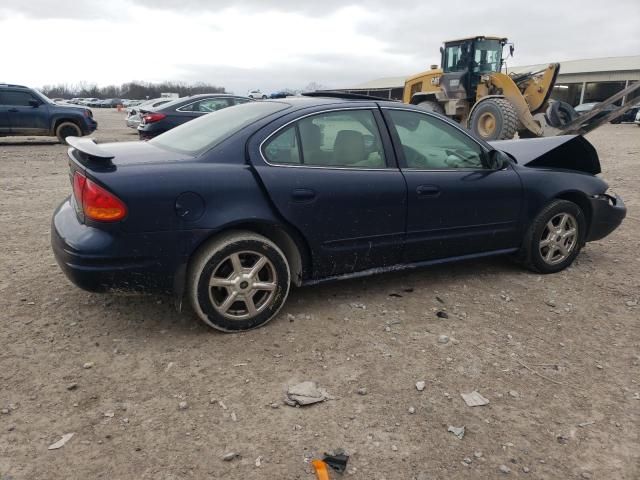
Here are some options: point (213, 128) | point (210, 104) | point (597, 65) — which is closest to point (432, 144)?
point (213, 128)

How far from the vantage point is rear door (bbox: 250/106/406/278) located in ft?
11.2

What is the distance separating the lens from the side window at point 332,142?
11.4ft

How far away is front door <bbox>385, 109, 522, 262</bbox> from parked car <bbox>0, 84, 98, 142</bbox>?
42.5 ft

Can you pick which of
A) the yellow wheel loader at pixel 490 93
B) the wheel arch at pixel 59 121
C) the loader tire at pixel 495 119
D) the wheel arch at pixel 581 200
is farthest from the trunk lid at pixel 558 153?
the wheel arch at pixel 59 121

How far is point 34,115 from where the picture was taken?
45.4 feet

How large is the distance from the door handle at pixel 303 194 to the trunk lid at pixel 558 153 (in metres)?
2.13

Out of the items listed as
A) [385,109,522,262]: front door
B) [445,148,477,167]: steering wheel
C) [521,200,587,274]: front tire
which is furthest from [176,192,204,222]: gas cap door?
[521,200,587,274]: front tire

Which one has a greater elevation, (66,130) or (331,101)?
(331,101)

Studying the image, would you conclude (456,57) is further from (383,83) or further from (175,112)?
(383,83)

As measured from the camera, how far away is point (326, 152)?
363cm

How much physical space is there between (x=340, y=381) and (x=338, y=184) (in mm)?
1339

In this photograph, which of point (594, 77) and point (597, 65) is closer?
point (594, 77)

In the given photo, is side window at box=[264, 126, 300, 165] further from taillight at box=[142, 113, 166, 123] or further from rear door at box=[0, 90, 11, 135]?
rear door at box=[0, 90, 11, 135]

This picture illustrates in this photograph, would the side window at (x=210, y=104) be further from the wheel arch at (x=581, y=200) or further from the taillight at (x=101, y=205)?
the taillight at (x=101, y=205)
